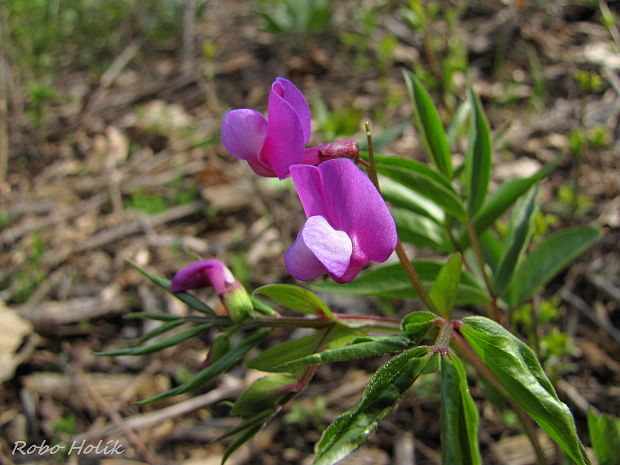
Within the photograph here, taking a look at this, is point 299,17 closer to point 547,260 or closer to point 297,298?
point 547,260

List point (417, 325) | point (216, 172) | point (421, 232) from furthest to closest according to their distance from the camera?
point (216, 172) < point (421, 232) < point (417, 325)

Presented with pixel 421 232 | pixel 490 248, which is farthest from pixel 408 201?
pixel 490 248

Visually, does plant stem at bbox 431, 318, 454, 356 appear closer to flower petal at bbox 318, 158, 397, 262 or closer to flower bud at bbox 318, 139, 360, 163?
flower petal at bbox 318, 158, 397, 262

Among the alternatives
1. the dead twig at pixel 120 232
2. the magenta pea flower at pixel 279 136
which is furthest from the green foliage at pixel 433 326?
the dead twig at pixel 120 232

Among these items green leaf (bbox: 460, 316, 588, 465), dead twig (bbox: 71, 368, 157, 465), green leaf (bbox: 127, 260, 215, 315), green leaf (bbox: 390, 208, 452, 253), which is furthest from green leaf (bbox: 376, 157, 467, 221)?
dead twig (bbox: 71, 368, 157, 465)

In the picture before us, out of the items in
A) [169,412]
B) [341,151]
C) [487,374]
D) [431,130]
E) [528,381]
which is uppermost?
[341,151]

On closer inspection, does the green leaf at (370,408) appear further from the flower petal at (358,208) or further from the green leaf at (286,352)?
the green leaf at (286,352)

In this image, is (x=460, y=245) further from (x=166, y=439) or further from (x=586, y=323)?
(x=166, y=439)
